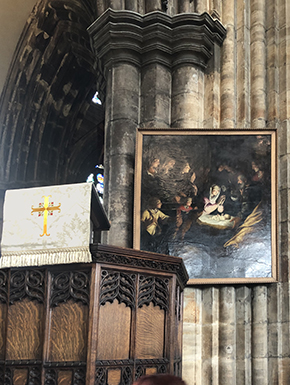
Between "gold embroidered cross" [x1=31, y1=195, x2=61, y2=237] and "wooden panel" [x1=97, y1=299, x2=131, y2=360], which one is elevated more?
"gold embroidered cross" [x1=31, y1=195, x2=61, y2=237]

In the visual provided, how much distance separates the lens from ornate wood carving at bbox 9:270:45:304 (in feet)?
14.0

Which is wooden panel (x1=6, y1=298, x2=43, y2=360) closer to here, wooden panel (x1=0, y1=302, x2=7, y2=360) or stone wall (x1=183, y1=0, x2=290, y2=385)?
wooden panel (x1=0, y1=302, x2=7, y2=360)

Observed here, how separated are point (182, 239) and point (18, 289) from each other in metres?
3.02

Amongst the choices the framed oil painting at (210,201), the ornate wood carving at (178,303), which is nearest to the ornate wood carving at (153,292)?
the ornate wood carving at (178,303)

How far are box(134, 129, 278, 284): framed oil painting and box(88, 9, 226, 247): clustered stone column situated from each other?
41cm

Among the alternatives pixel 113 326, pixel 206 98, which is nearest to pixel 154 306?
pixel 113 326

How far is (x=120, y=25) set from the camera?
7.83m

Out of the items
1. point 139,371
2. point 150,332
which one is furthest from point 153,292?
point 139,371

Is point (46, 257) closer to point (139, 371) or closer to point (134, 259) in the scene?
point (134, 259)

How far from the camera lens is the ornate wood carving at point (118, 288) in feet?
13.9

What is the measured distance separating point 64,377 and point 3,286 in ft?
2.64

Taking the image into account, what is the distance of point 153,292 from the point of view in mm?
4523

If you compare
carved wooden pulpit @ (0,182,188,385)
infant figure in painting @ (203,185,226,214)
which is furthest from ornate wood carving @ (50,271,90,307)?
infant figure in painting @ (203,185,226,214)

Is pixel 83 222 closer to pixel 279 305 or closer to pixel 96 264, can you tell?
pixel 96 264
